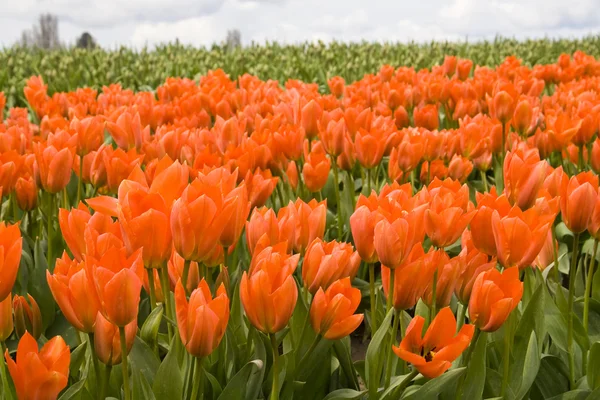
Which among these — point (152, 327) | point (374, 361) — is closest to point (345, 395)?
point (374, 361)

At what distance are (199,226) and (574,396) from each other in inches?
46.5

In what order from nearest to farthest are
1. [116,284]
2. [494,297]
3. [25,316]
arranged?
[116,284], [494,297], [25,316]

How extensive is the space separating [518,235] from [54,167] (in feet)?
5.09

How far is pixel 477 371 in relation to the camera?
5.34 feet

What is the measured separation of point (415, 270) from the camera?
1.46m

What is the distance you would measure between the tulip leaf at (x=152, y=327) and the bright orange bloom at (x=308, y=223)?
1.33ft

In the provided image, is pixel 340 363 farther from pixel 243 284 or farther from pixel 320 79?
pixel 320 79

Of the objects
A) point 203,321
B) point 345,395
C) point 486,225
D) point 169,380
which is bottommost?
point 345,395

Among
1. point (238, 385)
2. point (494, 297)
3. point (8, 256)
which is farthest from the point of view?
point (238, 385)

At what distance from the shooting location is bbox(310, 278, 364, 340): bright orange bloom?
4.69ft

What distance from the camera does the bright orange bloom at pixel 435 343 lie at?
1312 millimetres

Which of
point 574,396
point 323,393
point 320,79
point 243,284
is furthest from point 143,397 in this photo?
point 320,79

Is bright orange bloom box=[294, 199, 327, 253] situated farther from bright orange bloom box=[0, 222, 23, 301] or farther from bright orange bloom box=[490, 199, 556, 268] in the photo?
bright orange bloom box=[0, 222, 23, 301]

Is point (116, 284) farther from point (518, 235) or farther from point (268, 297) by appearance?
point (518, 235)
